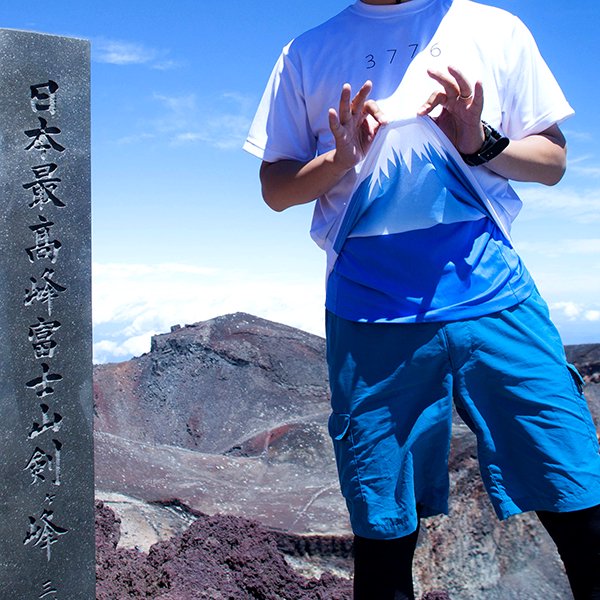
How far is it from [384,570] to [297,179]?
0.82 m

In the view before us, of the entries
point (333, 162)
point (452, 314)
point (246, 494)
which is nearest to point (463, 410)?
point (452, 314)

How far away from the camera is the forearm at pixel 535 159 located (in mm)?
1634

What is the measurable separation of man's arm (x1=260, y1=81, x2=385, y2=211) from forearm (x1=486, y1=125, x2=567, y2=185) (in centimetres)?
27

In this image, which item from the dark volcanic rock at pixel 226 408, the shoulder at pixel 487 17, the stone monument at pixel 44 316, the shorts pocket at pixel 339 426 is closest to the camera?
the shorts pocket at pixel 339 426

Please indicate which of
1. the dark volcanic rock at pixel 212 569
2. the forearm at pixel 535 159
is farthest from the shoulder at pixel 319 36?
the dark volcanic rock at pixel 212 569

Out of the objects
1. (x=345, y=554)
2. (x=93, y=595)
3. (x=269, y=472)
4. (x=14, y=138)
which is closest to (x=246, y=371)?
(x=269, y=472)

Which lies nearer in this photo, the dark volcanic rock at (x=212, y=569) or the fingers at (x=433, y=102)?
the fingers at (x=433, y=102)

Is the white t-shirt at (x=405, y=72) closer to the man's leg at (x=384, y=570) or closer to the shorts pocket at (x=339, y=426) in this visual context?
the shorts pocket at (x=339, y=426)

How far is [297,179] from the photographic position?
1.69 metres

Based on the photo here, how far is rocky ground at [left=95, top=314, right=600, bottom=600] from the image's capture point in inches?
108

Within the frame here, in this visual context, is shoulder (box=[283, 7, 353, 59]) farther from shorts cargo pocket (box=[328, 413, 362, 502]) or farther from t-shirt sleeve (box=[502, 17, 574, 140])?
shorts cargo pocket (box=[328, 413, 362, 502])

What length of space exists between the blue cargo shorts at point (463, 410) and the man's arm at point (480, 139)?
11.9 inches

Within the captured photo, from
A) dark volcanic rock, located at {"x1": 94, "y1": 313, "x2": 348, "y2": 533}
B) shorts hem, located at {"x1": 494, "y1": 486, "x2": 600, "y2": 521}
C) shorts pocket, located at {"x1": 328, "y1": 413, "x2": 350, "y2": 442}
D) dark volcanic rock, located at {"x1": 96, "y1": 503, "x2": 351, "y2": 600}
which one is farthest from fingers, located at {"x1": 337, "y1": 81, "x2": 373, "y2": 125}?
dark volcanic rock, located at {"x1": 94, "y1": 313, "x2": 348, "y2": 533}

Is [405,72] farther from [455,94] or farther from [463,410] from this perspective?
[463,410]
